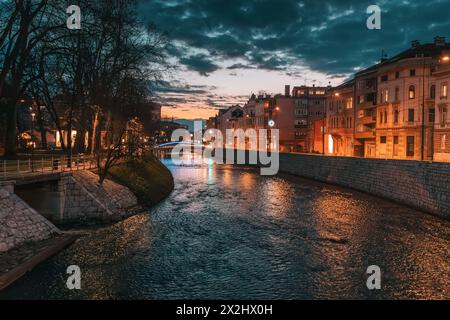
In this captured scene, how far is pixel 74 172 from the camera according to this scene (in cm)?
2930

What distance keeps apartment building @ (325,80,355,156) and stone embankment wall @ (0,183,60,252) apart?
203ft

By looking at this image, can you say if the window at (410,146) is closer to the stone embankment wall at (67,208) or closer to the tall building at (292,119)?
the stone embankment wall at (67,208)

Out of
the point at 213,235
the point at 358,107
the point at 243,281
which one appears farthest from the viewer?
the point at 358,107

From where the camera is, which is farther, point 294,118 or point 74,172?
point 294,118

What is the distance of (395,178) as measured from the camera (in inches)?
1501

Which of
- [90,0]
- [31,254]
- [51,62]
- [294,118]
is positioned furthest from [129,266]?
[294,118]

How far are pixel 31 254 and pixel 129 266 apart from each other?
15.3 ft

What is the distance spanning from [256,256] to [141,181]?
75.9ft

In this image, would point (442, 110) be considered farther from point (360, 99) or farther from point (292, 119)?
point (292, 119)

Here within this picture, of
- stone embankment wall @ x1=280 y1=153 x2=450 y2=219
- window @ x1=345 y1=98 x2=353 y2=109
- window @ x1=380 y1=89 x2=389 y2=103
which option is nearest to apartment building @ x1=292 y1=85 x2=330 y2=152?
window @ x1=345 y1=98 x2=353 y2=109

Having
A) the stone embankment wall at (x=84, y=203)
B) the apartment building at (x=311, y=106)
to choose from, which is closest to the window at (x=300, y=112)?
the apartment building at (x=311, y=106)

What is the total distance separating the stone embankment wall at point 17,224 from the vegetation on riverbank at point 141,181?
13997 millimetres

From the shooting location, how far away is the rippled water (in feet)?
53.6
